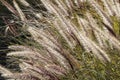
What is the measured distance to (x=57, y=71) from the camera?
3.01 metres

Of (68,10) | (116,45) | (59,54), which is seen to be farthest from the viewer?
(68,10)

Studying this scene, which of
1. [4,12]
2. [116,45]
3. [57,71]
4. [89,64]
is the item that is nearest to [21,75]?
[57,71]

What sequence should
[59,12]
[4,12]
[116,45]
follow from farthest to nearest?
[4,12] < [59,12] < [116,45]

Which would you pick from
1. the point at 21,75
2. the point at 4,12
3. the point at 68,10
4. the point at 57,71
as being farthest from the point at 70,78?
the point at 4,12

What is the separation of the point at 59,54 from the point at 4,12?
2111mm

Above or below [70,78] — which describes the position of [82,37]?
above

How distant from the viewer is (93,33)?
127 inches

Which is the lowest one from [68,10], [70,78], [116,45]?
[70,78]

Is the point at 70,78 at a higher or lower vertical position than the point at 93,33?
lower

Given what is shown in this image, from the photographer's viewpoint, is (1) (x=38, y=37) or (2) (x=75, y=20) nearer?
(1) (x=38, y=37)

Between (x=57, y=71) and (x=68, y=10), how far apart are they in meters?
0.75

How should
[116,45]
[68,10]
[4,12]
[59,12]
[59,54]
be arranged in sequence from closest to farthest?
[116,45] → [59,54] → [59,12] → [68,10] → [4,12]

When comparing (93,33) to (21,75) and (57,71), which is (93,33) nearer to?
(57,71)

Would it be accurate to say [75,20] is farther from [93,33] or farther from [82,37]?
[82,37]
